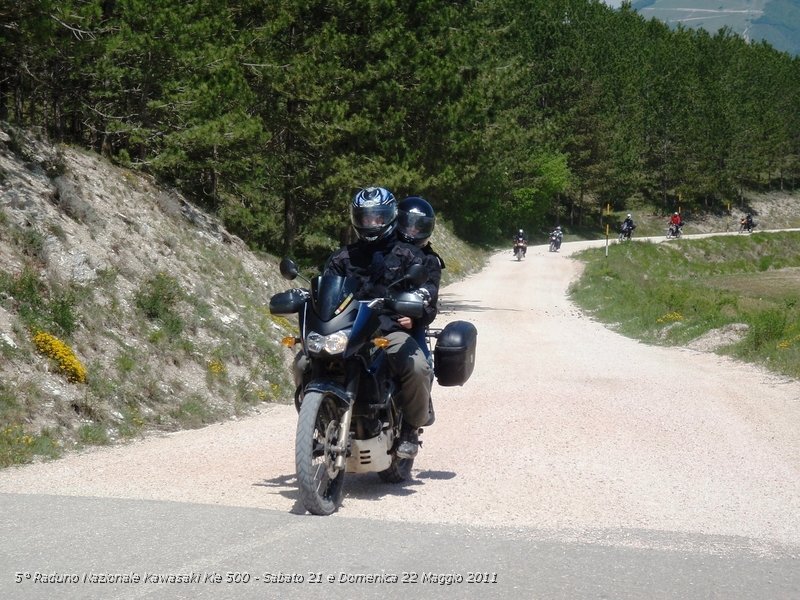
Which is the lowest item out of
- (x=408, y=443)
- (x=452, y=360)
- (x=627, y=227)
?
(x=627, y=227)

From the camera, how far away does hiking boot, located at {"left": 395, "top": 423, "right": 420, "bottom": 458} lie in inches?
301

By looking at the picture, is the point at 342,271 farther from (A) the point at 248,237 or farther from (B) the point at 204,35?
(A) the point at 248,237

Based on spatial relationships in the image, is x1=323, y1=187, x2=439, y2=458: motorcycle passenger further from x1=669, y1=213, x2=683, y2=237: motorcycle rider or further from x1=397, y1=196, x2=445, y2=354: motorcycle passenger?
x1=669, y1=213, x2=683, y2=237: motorcycle rider

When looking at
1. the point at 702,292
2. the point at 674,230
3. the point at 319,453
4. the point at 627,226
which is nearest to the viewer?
the point at 319,453

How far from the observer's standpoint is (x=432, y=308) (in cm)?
742

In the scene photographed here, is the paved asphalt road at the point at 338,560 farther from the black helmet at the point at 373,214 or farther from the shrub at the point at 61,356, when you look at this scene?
the shrub at the point at 61,356

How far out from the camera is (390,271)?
7.38 metres

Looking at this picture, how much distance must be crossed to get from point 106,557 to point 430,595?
1.67 m

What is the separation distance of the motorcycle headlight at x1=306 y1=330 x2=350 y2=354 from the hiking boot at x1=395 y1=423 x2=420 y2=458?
1.36m

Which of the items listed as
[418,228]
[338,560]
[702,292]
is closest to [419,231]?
[418,228]

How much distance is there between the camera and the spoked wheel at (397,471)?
7.82 m

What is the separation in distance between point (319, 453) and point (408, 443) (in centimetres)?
113

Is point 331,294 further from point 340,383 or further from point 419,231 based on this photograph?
point 419,231

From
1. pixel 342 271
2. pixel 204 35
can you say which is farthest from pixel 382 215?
pixel 204 35
